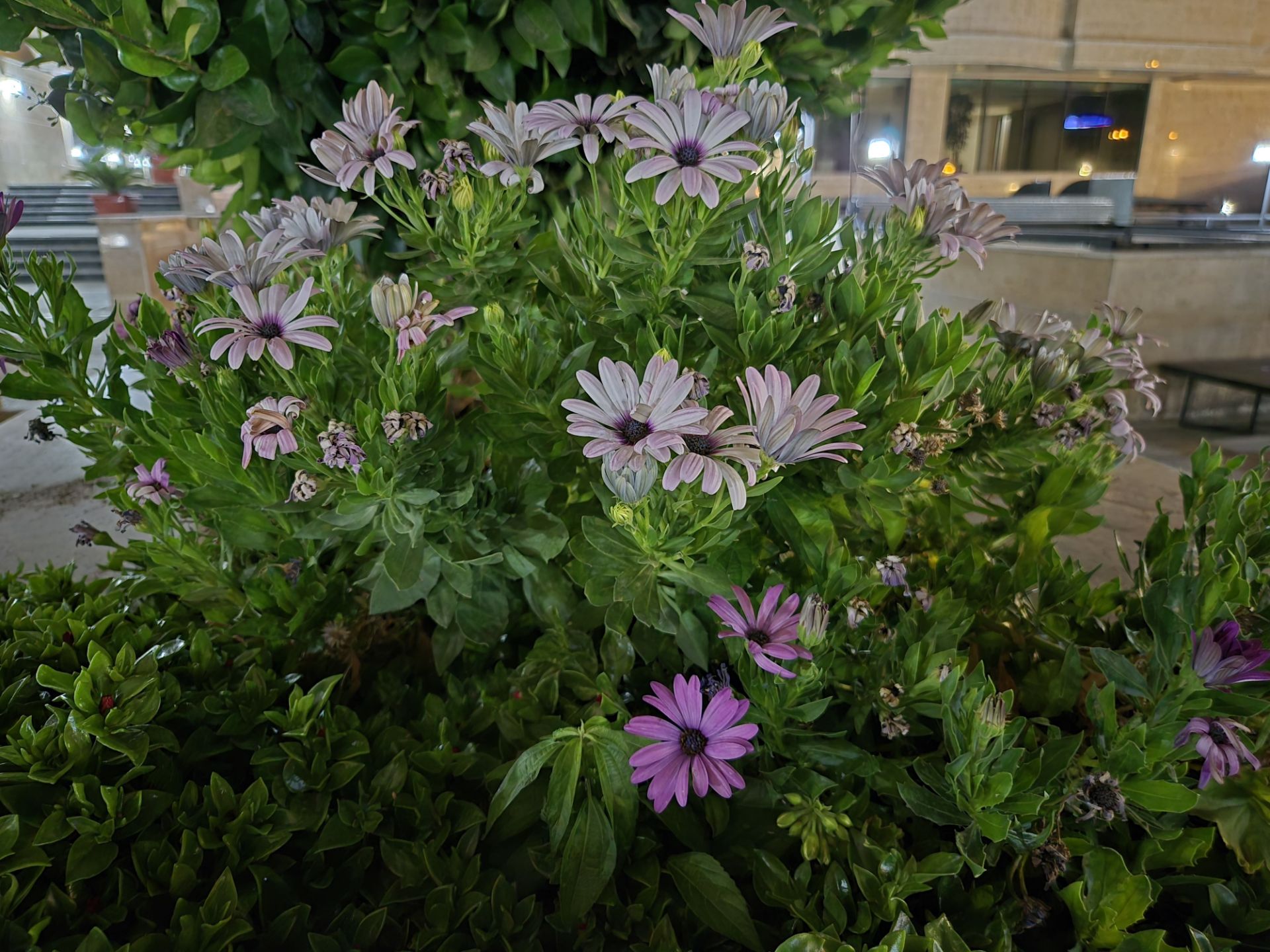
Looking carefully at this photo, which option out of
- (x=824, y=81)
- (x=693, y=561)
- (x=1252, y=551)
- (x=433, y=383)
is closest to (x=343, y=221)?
(x=433, y=383)

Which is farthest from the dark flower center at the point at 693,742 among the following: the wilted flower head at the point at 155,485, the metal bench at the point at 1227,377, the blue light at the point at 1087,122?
the blue light at the point at 1087,122

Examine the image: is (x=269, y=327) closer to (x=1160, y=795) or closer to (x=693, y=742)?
(x=693, y=742)

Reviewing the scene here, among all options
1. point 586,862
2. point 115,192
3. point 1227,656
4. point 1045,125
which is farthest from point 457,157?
point 1045,125

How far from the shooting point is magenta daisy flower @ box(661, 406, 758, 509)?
1.59ft

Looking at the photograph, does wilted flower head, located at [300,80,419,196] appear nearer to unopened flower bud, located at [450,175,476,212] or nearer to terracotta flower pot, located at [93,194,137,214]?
unopened flower bud, located at [450,175,476,212]

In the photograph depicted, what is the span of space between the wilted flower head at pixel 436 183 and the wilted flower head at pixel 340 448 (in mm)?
256

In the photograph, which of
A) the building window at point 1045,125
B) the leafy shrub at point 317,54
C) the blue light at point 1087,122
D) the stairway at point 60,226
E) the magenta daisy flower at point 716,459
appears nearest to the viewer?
the magenta daisy flower at point 716,459

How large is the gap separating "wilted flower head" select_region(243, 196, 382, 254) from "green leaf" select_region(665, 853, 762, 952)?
0.58m

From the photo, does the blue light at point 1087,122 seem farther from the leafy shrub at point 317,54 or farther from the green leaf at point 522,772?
the green leaf at point 522,772

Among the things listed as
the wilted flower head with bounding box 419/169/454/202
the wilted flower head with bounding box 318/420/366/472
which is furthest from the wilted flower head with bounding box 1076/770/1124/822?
the wilted flower head with bounding box 419/169/454/202

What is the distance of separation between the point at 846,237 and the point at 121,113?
0.92 m

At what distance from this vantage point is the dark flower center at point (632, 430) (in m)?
0.51

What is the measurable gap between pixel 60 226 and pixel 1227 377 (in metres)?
3.66

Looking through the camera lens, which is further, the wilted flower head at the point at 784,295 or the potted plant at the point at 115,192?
the potted plant at the point at 115,192
